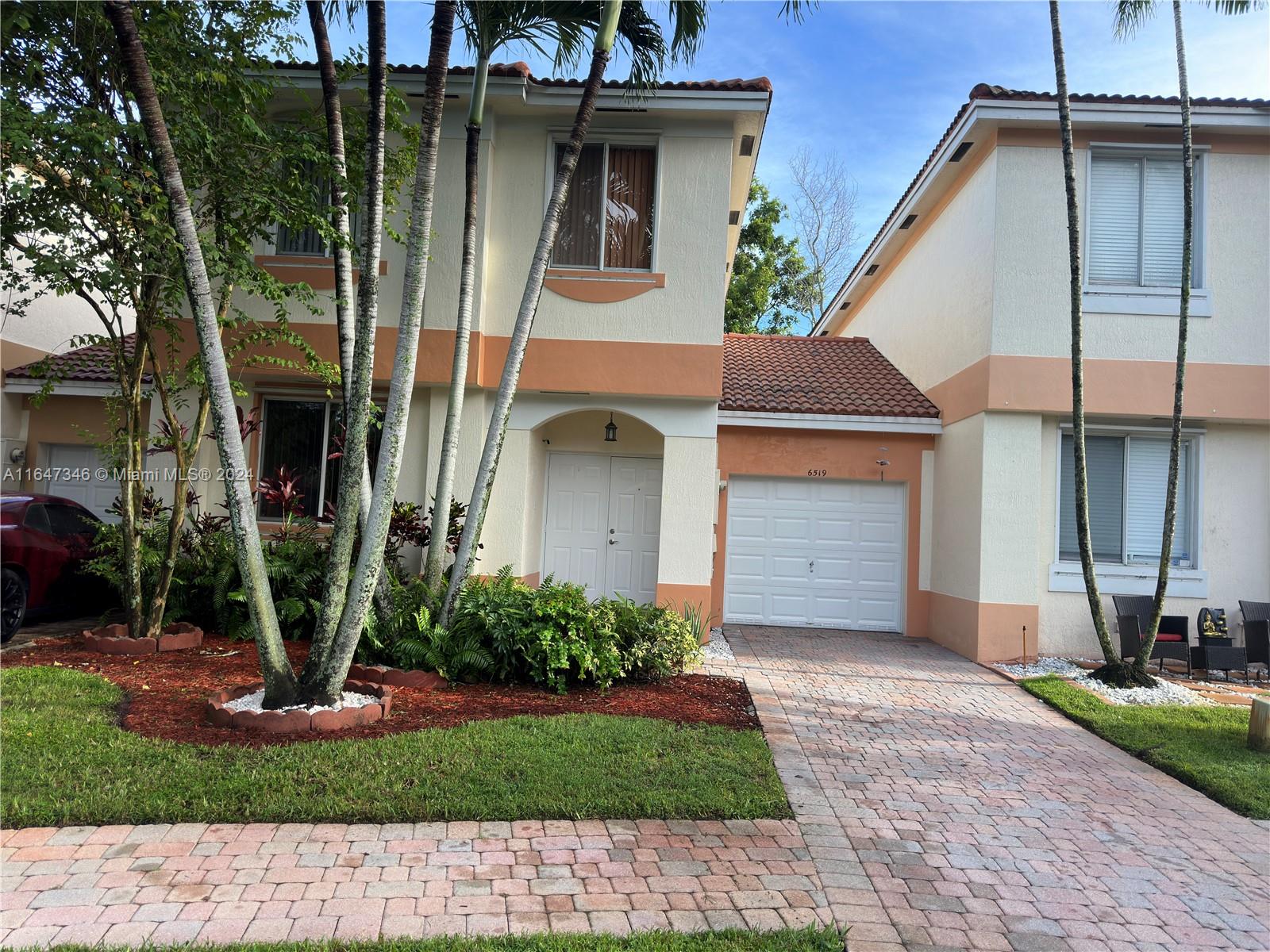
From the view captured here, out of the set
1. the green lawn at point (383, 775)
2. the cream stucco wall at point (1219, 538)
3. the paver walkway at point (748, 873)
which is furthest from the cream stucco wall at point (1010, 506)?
the green lawn at point (383, 775)

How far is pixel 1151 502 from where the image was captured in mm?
10664

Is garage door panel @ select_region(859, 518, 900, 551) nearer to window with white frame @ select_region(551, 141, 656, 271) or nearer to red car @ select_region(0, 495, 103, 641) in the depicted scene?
window with white frame @ select_region(551, 141, 656, 271)

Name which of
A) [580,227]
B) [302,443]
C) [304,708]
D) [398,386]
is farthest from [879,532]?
[304,708]

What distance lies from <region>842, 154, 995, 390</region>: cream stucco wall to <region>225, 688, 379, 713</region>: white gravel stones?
885 cm

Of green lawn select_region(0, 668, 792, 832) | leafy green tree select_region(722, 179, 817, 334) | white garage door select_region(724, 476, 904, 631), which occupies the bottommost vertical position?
green lawn select_region(0, 668, 792, 832)

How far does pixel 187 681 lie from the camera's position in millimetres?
6914

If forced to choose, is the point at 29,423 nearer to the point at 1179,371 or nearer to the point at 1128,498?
the point at 1179,371

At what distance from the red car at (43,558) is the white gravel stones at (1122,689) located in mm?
11264

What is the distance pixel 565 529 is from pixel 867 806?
7.17 meters

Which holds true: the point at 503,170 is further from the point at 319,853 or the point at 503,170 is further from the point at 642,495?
the point at 319,853

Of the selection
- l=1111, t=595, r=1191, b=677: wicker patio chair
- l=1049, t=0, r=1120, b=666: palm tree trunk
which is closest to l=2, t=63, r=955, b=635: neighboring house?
l=1049, t=0, r=1120, b=666: palm tree trunk

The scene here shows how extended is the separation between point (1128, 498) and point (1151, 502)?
33 centimetres

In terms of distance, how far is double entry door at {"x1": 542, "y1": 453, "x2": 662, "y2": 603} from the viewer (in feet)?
37.9

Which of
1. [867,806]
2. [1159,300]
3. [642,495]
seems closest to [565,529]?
[642,495]
